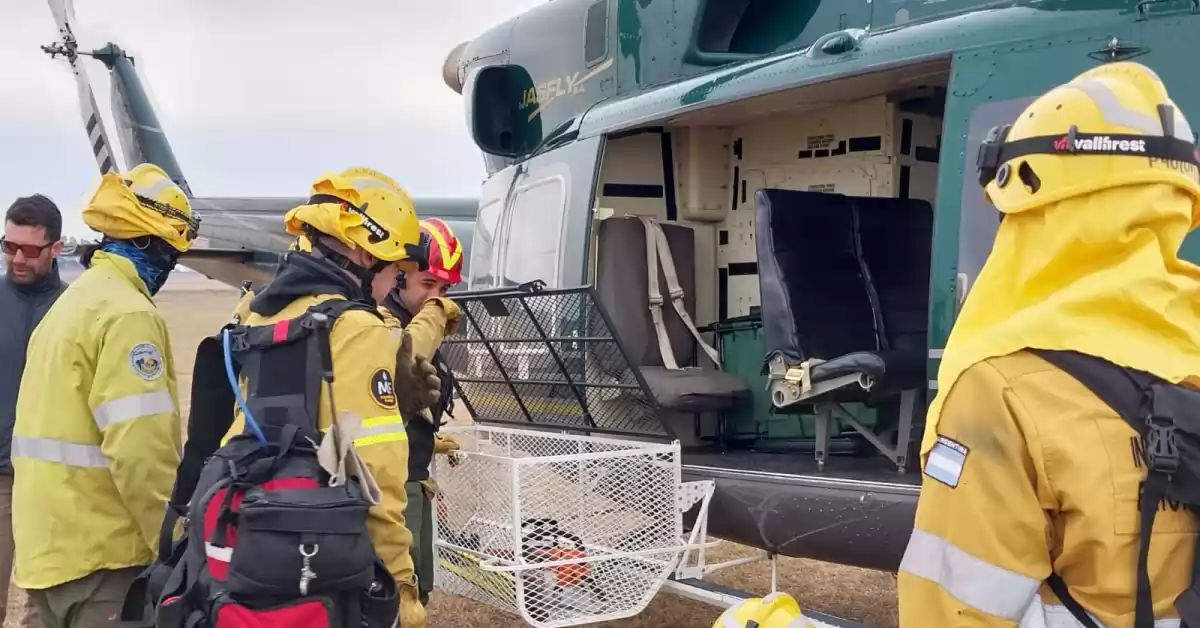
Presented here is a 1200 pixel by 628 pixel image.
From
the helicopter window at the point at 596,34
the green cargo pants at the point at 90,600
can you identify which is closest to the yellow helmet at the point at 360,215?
the green cargo pants at the point at 90,600

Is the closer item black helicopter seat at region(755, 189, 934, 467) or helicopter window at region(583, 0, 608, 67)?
black helicopter seat at region(755, 189, 934, 467)

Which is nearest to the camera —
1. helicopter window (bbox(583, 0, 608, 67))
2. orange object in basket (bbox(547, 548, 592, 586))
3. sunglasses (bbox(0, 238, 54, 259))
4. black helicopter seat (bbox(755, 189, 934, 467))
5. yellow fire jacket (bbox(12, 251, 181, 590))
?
yellow fire jacket (bbox(12, 251, 181, 590))

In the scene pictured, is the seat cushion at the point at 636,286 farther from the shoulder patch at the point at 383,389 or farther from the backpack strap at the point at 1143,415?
the backpack strap at the point at 1143,415

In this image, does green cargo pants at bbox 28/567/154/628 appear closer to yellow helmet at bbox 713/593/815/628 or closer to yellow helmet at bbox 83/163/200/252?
yellow helmet at bbox 83/163/200/252

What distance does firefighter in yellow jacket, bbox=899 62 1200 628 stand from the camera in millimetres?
1434

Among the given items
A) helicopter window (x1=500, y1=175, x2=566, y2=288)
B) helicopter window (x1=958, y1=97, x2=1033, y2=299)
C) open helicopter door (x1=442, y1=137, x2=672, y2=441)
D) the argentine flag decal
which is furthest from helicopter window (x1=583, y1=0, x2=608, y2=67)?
the argentine flag decal

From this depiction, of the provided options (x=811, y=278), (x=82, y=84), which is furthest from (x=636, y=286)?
(x=82, y=84)

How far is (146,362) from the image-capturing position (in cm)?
304

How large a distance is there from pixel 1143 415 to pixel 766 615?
865 mm

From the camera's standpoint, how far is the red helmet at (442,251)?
11.7 ft

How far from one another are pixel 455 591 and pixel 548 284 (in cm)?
142

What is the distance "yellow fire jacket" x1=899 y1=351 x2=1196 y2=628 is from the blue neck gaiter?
274cm

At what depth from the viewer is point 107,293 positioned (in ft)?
10.2

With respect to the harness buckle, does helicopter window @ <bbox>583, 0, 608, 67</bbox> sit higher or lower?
higher
